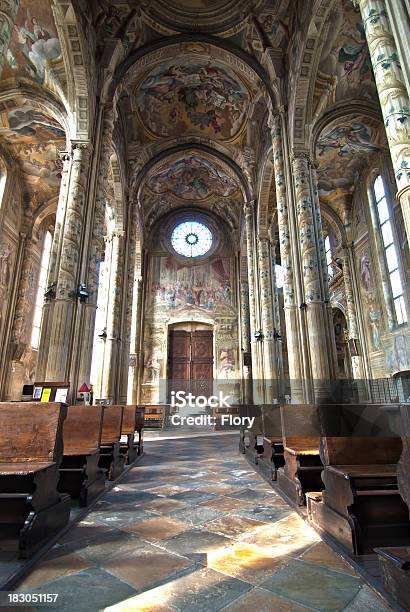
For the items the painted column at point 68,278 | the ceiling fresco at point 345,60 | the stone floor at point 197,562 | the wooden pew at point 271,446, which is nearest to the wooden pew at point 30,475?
the stone floor at point 197,562

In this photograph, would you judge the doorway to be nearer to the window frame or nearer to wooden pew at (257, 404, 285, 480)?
the window frame

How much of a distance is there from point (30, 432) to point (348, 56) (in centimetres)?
1255

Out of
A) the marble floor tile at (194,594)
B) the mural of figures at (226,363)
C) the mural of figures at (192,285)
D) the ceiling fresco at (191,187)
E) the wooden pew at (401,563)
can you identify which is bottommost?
the marble floor tile at (194,594)

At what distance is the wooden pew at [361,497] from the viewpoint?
2.32 m

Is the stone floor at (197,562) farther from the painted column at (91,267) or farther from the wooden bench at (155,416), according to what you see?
the wooden bench at (155,416)

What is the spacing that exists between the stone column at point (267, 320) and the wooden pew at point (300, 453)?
27.3 ft

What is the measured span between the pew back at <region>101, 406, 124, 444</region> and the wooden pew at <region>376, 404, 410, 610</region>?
4.14 m

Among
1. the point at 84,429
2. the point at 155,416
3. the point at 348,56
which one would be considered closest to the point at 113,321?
the point at 155,416

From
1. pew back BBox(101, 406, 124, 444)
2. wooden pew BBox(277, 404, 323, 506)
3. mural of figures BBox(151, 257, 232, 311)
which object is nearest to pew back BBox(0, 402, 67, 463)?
wooden pew BBox(277, 404, 323, 506)

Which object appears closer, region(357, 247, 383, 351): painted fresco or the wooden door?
region(357, 247, 383, 351): painted fresco

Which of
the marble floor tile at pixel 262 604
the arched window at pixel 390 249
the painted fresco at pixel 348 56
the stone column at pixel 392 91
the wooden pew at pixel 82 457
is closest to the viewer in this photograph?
the marble floor tile at pixel 262 604

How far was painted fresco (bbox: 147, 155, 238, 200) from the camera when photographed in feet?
58.5

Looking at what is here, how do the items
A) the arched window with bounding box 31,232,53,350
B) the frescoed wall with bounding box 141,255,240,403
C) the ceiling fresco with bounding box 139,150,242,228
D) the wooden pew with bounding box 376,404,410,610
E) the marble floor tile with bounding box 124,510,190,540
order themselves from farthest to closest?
the frescoed wall with bounding box 141,255,240,403 → the ceiling fresco with bounding box 139,150,242,228 → the arched window with bounding box 31,232,53,350 → the marble floor tile with bounding box 124,510,190,540 → the wooden pew with bounding box 376,404,410,610

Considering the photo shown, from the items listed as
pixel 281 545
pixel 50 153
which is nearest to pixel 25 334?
pixel 50 153
